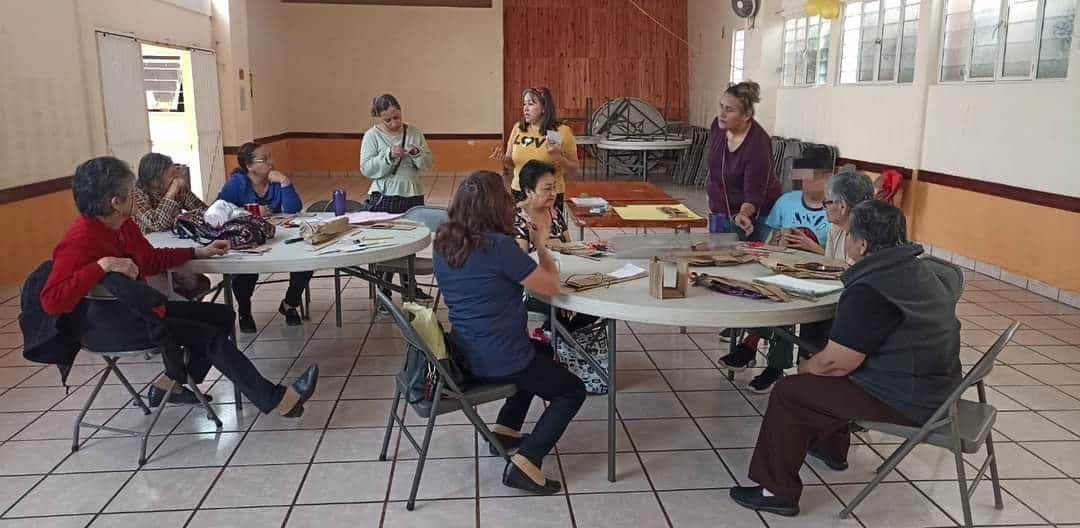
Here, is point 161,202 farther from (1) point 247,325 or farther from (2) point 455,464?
(2) point 455,464

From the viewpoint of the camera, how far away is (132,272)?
2.79 m

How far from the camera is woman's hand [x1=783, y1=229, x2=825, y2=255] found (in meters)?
3.47

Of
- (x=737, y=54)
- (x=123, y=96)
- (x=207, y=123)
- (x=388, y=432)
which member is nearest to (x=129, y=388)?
(x=388, y=432)

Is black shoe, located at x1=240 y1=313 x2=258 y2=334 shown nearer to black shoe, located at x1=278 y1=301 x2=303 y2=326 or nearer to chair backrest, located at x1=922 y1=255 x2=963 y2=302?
black shoe, located at x1=278 y1=301 x2=303 y2=326

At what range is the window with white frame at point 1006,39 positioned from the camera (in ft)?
16.8

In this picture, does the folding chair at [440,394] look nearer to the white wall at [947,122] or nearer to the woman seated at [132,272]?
the woman seated at [132,272]

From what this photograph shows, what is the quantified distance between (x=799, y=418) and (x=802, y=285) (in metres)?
0.49

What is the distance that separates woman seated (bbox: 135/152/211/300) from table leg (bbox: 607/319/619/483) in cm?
216

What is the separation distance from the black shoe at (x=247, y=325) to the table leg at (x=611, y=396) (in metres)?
2.51

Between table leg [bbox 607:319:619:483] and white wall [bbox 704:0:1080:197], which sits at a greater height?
white wall [bbox 704:0:1080:197]

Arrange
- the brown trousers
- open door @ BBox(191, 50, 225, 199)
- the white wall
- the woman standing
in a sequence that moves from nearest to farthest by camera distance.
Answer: the brown trousers < the woman standing < the white wall < open door @ BBox(191, 50, 225, 199)

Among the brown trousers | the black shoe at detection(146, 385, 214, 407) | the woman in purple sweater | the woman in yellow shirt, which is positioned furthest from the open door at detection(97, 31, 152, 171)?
the brown trousers

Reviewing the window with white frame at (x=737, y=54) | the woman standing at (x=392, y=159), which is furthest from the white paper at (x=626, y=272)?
the window with white frame at (x=737, y=54)

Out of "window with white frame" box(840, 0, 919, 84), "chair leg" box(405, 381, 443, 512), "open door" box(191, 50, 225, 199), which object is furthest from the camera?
"open door" box(191, 50, 225, 199)
